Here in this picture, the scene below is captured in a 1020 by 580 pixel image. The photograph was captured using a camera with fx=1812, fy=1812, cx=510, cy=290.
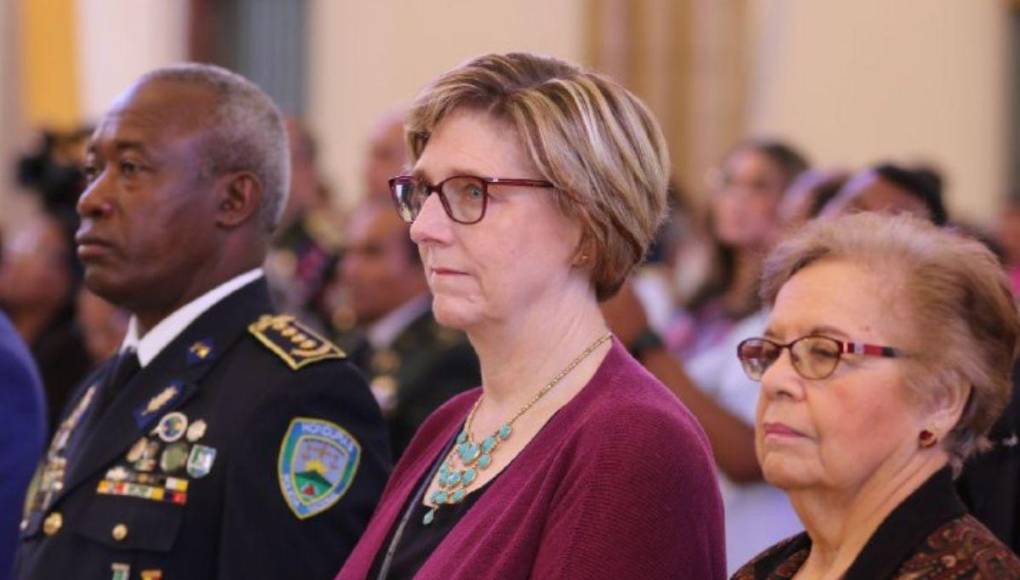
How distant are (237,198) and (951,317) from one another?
49.1 inches

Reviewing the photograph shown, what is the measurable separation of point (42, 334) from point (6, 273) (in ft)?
0.68

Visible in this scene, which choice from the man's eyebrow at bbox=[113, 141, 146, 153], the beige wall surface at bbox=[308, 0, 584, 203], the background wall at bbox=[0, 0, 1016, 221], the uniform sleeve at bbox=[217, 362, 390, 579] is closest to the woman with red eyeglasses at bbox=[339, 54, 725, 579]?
the uniform sleeve at bbox=[217, 362, 390, 579]

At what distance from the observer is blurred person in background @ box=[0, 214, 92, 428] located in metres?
5.07

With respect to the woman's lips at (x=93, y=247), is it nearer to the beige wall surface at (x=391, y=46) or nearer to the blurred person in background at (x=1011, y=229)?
the blurred person in background at (x=1011, y=229)

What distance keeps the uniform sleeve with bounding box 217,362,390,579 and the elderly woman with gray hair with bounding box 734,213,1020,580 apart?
30.3 inches

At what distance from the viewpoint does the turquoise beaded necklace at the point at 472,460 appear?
7.26 feet

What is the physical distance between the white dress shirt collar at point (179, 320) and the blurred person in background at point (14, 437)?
373 mm

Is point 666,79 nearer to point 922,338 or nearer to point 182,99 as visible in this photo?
point 182,99

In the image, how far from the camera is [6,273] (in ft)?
17.0

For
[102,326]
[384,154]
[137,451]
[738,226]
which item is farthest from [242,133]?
[384,154]

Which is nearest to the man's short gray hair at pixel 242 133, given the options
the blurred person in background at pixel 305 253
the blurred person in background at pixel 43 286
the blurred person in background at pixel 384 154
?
the blurred person in background at pixel 384 154

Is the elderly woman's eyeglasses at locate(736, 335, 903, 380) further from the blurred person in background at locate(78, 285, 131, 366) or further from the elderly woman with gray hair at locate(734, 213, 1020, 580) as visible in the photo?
the blurred person in background at locate(78, 285, 131, 366)

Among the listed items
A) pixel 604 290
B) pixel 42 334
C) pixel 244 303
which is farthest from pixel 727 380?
pixel 42 334

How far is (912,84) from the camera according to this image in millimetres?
7836
